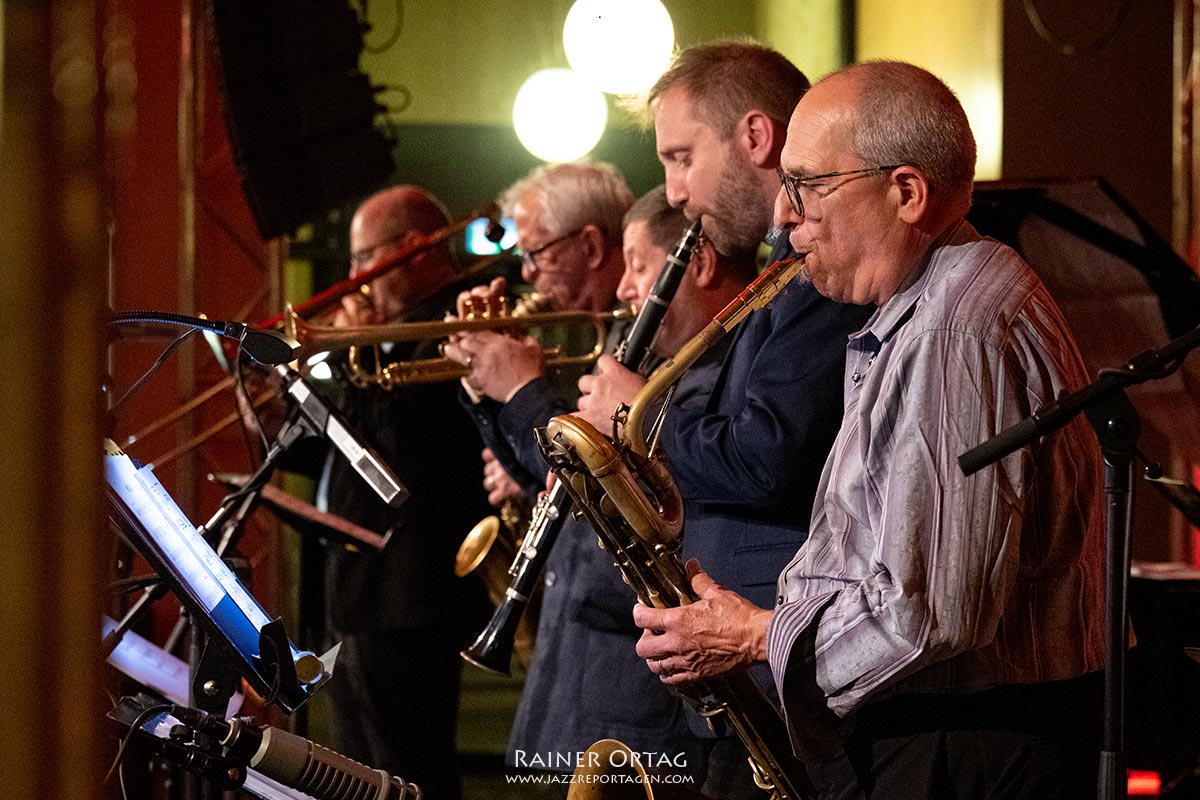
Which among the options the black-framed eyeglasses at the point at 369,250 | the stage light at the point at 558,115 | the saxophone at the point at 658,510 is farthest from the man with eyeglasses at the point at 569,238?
the stage light at the point at 558,115

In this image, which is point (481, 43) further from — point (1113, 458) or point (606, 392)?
point (1113, 458)

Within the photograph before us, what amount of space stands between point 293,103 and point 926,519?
14.2 ft

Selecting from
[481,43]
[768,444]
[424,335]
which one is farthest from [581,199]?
[481,43]

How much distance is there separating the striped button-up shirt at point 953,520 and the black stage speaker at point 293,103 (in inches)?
154

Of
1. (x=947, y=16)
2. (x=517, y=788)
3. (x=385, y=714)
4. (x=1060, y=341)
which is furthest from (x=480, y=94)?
(x=1060, y=341)

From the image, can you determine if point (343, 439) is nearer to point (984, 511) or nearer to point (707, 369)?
point (707, 369)

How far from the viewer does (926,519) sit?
177 centimetres

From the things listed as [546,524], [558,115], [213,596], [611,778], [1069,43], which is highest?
[1069,43]

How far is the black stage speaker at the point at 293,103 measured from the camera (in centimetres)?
525

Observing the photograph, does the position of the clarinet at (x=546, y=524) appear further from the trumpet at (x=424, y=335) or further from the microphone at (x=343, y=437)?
Answer: the microphone at (x=343, y=437)

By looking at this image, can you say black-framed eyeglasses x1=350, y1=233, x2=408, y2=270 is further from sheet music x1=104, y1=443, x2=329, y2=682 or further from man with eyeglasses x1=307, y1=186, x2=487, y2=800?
sheet music x1=104, y1=443, x2=329, y2=682

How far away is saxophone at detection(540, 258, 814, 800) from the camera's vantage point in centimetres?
238

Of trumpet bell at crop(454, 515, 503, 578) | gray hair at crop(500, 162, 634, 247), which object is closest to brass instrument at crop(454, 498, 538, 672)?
trumpet bell at crop(454, 515, 503, 578)

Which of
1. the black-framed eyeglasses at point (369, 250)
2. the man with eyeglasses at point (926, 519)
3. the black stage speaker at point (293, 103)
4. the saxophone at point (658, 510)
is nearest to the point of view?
the man with eyeglasses at point (926, 519)
